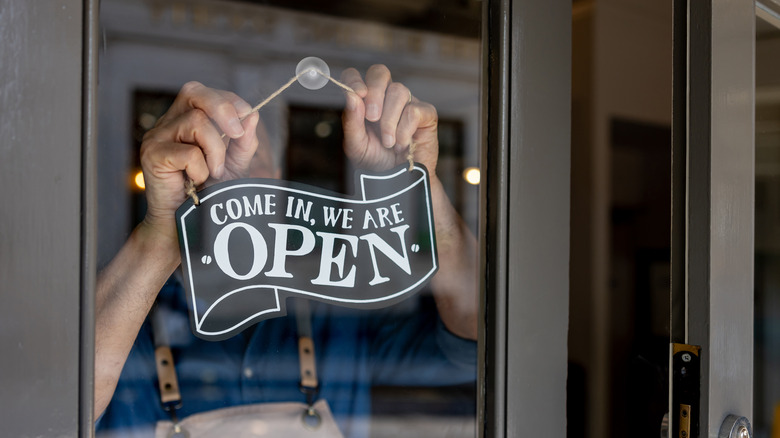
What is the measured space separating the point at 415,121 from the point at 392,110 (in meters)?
0.05

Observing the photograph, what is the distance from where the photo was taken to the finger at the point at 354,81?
3.37 ft

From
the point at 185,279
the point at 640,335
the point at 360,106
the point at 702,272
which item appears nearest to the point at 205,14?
the point at 360,106

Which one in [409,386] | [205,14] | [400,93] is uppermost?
[205,14]

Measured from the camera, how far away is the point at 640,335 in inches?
121

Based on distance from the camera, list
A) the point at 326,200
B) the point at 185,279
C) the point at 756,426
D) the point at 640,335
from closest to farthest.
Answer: the point at 185,279, the point at 326,200, the point at 756,426, the point at 640,335

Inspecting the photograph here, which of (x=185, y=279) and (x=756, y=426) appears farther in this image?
(x=756, y=426)

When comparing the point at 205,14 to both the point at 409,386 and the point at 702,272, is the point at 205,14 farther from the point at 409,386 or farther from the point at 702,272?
the point at 702,272

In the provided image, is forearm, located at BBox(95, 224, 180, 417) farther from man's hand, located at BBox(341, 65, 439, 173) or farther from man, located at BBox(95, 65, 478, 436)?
man's hand, located at BBox(341, 65, 439, 173)

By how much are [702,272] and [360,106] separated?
633 mm

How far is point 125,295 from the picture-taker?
84 centimetres

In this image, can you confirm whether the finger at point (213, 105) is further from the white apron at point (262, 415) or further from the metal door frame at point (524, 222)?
the metal door frame at point (524, 222)

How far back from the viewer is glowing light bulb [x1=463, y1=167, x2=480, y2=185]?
41.2 inches

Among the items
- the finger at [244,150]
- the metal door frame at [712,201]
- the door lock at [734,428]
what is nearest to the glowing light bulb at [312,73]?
the finger at [244,150]

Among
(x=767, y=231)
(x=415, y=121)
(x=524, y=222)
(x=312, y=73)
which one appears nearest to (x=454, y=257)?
(x=524, y=222)
